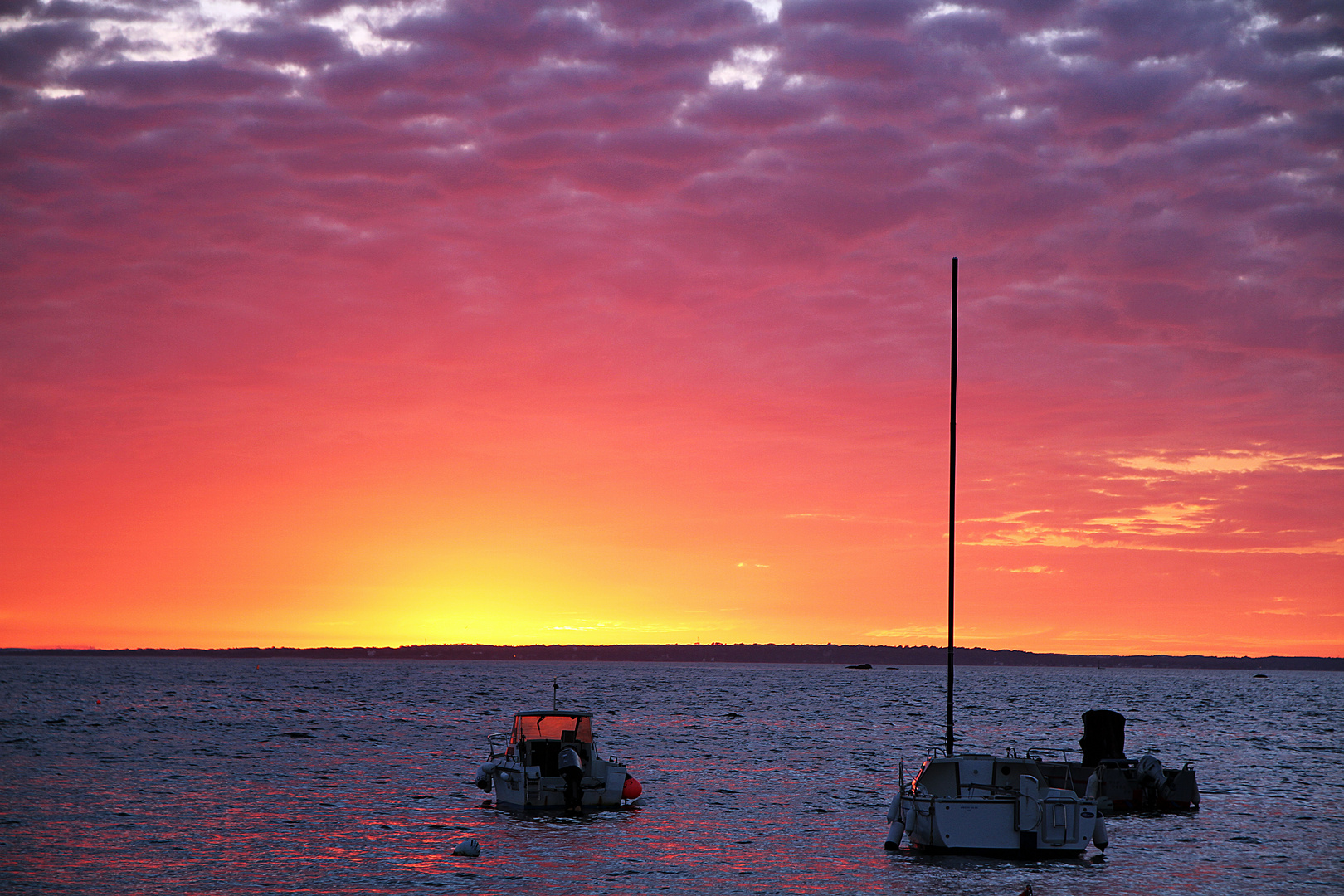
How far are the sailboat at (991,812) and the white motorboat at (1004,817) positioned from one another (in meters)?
0.02

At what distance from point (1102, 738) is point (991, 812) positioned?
2177 cm

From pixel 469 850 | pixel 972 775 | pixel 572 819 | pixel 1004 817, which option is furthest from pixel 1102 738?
pixel 469 850

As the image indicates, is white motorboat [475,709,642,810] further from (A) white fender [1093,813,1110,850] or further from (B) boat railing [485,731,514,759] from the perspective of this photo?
(B) boat railing [485,731,514,759]

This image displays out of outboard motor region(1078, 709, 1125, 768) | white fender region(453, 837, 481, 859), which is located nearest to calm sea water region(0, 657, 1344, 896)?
white fender region(453, 837, 481, 859)

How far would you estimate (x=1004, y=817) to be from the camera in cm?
3609

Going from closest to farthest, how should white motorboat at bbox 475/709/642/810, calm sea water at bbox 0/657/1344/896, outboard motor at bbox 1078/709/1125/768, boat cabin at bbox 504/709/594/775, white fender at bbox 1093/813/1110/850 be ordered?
calm sea water at bbox 0/657/1344/896 → white fender at bbox 1093/813/1110/850 → white motorboat at bbox 475/709/642/810 → boat cabin at bbox 504/709/594/775 → outboard motor at bbox 1078/709/1125/768

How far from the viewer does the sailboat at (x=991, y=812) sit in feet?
118

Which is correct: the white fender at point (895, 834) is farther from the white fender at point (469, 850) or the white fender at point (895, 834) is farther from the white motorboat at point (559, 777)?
the white fender at point (469, 850)

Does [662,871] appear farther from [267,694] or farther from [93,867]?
[267,694]

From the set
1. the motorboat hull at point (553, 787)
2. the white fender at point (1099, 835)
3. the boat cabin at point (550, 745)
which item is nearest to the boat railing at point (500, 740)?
the boat cabin at point (550, 745)

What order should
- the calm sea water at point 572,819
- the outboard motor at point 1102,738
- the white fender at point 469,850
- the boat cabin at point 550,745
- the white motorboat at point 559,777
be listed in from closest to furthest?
1. the calm sea water at point 572,819
2. the white fender at point 469,850
3. the white motorboat at point 559,777
4. the boat cabin at point 550,745
5. the outboard motor at point 1102,738

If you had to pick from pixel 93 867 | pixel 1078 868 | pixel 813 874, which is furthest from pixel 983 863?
pixel 93 867

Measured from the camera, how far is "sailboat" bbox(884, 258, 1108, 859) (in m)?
36.1

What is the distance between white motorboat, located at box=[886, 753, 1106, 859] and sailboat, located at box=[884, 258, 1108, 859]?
24 millimetres
